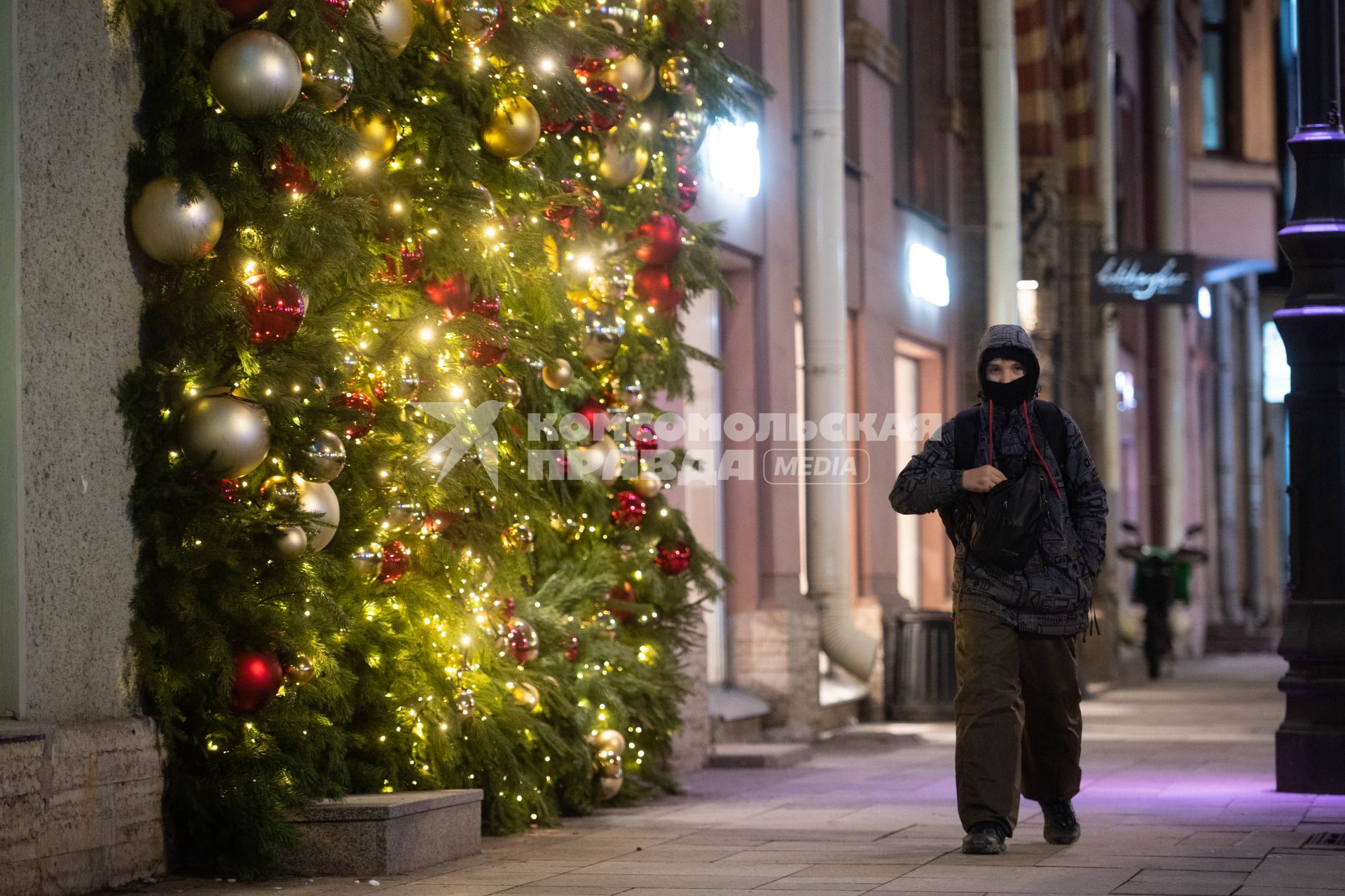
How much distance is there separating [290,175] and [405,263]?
83 centimetres

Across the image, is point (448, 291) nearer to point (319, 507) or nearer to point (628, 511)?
point (319, 507)

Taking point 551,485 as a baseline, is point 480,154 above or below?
above

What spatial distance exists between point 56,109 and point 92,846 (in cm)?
248

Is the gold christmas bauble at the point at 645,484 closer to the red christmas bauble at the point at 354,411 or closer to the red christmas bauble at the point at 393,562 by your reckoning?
the red christmas bauble at the point at 393,562

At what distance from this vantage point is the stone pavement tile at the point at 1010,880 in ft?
21.0

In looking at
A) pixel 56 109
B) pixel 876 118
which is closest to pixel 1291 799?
pixel 56 109

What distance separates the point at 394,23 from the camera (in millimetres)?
7613

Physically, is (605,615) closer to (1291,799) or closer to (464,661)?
(464,661)

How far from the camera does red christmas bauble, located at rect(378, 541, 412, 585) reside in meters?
7.67

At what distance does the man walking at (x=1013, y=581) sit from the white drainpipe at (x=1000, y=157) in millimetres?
12081

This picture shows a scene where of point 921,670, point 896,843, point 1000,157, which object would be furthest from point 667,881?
point 1000,157

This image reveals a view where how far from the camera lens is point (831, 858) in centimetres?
742

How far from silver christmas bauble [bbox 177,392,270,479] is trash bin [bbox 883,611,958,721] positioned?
10.4 metres
